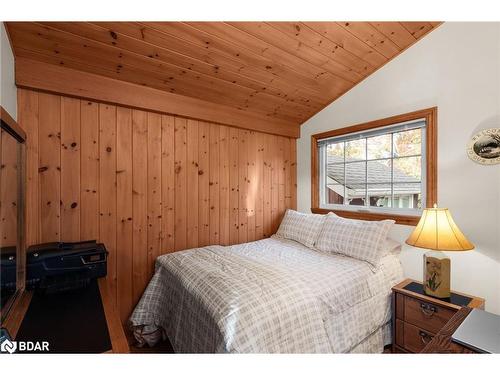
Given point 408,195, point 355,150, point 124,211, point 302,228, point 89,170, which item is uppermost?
point 355,150

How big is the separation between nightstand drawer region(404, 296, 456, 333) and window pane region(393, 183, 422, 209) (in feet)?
2.73

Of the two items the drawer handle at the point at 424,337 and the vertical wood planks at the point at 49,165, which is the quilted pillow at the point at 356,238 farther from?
the vertical wood planks at the point at 49,165

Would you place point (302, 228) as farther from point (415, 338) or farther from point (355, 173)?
point (415, 338)

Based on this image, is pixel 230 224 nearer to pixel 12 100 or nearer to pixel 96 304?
pixel 96 304

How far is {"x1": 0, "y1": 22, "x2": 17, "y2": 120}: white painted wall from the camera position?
126 cm

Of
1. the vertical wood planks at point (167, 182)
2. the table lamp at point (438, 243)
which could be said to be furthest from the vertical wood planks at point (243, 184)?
the table lamp at point (438, 243)

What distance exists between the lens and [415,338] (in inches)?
63.3

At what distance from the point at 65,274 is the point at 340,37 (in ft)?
7.62

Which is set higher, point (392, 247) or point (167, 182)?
point (167, 182)

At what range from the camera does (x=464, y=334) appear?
3.00 ft

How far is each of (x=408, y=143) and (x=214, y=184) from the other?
5.86ft

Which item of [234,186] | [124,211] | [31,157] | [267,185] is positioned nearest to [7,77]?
[31,157]

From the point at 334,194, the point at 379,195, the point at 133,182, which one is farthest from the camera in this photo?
the point at 334,194
